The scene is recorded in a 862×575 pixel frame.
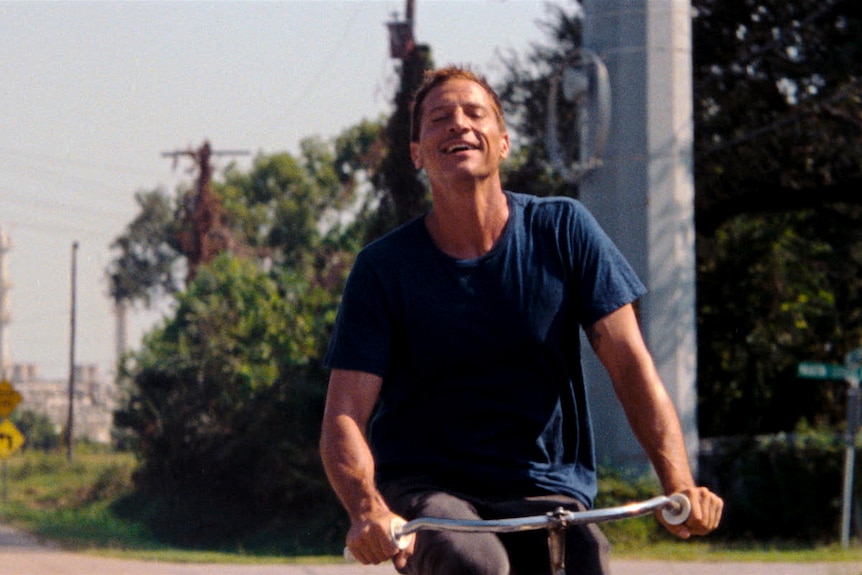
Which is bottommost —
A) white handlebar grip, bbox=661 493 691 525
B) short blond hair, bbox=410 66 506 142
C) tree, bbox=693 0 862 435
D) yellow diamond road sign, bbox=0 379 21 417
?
yellow diamond road sign, bbox=0 379 21 417

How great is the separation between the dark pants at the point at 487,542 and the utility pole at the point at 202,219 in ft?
152

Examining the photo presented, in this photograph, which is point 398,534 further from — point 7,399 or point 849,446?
point 7,399

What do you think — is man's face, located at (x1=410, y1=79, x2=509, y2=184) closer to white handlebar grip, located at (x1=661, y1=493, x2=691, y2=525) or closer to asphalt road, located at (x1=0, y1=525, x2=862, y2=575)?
Answer: white handlebar grip, located at (x1=661, y1=493, x2=691, y2=525)

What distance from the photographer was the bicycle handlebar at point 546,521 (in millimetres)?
2898

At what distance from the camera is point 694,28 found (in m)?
20.7

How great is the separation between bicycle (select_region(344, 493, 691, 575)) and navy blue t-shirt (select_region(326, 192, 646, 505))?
203mm

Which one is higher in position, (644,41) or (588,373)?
(644,41)

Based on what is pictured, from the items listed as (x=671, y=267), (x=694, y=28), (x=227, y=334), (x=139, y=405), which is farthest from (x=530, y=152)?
(x=139, y=405)

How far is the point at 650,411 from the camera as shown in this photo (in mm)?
3268

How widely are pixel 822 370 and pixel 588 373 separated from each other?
93.7 inches

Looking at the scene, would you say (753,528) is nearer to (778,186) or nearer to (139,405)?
(778,186)

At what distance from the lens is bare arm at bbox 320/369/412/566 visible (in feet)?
9.47

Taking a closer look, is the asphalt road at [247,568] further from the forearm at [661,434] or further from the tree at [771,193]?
the tree at [771,193]

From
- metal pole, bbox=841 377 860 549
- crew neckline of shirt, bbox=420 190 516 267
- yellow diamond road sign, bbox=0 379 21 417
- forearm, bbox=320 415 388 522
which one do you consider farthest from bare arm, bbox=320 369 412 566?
yellow diamond road sign, bbox=0 379 21 417
